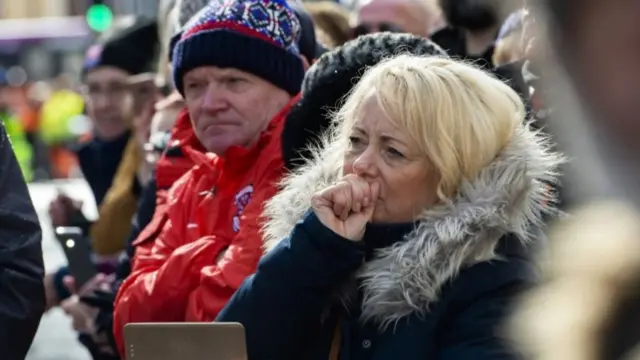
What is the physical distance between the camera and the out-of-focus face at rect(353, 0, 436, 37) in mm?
4645

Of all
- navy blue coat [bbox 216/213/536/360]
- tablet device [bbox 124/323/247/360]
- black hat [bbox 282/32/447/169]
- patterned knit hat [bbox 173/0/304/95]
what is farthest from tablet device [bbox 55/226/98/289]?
tablet device [bbox 124/323/247/360]

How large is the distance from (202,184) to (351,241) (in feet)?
3.25

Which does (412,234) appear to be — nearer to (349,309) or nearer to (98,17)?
(349,309)

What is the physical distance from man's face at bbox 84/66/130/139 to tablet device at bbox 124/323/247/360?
3578mm

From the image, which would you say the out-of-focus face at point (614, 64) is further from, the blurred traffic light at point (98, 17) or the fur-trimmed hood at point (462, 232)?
the blurred traffic light at point (98, 17)

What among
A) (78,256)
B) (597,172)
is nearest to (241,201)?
(78,256)

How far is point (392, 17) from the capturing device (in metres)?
4.66

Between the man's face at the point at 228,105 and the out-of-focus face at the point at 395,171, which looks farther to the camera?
the man's face at the point at 228,105

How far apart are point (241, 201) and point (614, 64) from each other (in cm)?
254

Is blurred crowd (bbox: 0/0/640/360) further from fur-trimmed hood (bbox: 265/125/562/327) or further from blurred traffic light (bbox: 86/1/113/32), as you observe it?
blurred traffic light (bbox: 86/1/113/32)

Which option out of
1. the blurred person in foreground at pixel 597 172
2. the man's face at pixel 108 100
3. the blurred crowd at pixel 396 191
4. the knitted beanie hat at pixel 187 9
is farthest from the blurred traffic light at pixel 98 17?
the blurred person in foreground at pixel 597 172

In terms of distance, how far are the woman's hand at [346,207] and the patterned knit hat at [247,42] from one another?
101 cm

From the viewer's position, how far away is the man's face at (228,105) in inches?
128

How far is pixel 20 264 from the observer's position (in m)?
3.03
